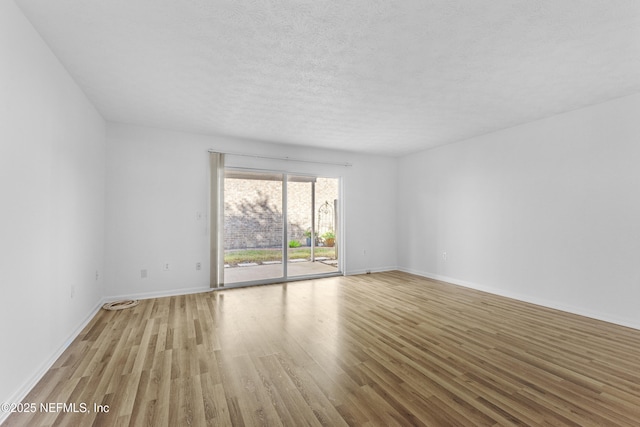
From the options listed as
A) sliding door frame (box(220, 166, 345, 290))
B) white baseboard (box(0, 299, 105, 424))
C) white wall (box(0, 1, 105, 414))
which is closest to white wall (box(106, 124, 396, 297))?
sliding door frame (box(220, 166, 345, 290))

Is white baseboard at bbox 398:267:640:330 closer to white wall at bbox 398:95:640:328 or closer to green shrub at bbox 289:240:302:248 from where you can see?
white wall at bbox 398:95:640:328

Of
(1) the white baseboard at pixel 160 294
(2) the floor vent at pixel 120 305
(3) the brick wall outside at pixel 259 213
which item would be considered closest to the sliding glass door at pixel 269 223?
(3) the brick wall outside at pixel 259 213

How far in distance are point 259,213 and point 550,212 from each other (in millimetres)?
4644

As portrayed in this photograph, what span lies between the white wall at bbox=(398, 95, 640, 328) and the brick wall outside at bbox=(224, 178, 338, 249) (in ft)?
9.22

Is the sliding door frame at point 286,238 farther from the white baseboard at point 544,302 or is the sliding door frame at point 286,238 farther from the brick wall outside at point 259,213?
the white baseboard at point 544,302

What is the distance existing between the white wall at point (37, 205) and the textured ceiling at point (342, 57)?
292 mm

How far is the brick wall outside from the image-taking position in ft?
16.7

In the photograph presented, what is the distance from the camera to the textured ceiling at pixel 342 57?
1.94 m

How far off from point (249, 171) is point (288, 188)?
84 cm

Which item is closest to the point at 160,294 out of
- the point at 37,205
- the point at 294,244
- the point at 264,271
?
the point at 264,271

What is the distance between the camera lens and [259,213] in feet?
17.4

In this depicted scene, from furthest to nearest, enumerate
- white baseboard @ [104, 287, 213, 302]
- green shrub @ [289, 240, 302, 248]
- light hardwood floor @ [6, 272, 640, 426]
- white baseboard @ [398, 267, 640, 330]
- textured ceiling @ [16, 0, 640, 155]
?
1. green shrub @ [289, 240, 302, 248]
2. white baseboard @ [104, 287, 213, 302]
3. white baseboard @ [398, 267, 640, 330]
4. textured ceiling @ [16, 0, 640, 155]
5. light hardwood floor @ [6, 272, 640, 426]

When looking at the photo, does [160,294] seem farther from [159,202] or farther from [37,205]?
[37,205]

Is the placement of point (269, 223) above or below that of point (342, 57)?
below
